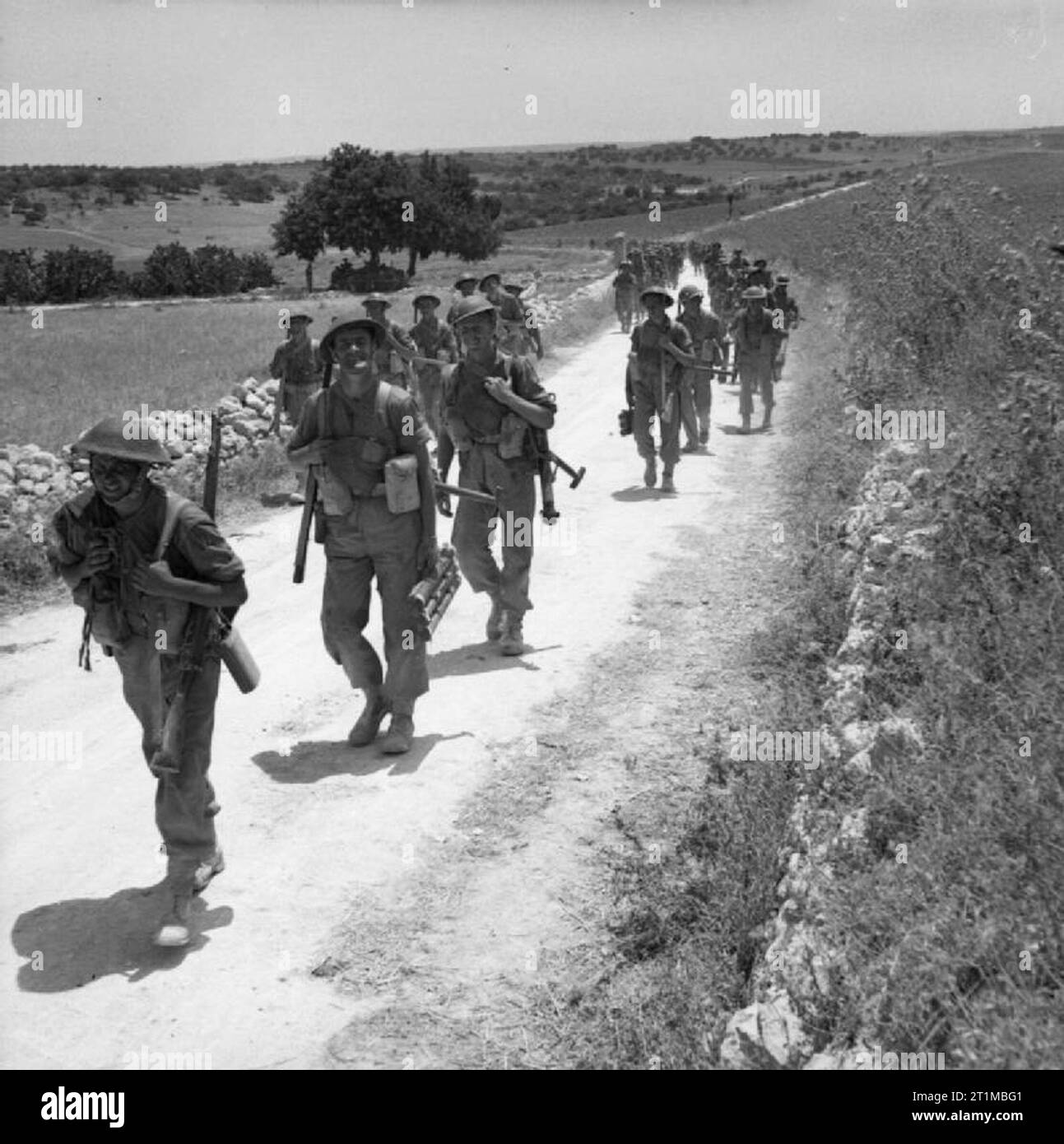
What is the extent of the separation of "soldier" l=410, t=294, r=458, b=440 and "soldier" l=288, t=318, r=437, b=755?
9233mm

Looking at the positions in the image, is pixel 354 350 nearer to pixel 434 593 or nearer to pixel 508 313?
pixel 434 593

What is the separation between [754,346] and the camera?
57.4 feet

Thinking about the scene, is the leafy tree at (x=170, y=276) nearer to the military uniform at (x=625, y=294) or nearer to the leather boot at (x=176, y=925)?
the military uniform at (x=625, y=294)

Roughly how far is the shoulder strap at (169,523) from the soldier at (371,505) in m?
1.72

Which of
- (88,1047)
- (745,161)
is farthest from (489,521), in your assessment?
(745,161)

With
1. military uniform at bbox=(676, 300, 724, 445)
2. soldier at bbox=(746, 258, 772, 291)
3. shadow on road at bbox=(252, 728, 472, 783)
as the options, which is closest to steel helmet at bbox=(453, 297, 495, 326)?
shadow on road at bbox=(252, 728, 472, 783)

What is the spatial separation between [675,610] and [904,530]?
220 centimetres

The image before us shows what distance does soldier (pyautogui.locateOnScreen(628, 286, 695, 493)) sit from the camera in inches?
547

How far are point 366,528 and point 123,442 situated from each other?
2.17 m

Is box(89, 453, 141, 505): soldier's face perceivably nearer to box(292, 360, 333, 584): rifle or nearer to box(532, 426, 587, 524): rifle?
box(292, 360, 333, 584): rifle

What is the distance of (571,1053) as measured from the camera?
4.96 meters

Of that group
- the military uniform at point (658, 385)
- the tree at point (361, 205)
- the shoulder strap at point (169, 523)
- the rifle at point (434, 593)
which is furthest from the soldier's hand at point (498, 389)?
the tree at point (361, 205)

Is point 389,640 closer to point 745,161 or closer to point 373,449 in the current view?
point 373,449

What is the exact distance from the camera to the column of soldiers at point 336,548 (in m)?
5.48
